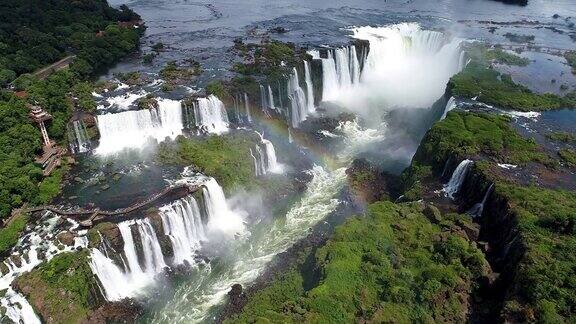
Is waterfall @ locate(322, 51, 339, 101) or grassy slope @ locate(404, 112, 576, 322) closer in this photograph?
grassy slope @ locate(404, 112, 576, 322)

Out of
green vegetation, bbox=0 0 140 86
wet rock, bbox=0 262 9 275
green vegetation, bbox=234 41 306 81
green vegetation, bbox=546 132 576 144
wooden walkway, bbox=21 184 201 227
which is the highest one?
green vegetation, bbox=0 0 140 86

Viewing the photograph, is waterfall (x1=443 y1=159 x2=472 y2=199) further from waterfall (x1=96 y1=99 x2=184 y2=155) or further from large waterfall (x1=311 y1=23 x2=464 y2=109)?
waterfall (x1=96 y1=99 x2=184 y2=155)

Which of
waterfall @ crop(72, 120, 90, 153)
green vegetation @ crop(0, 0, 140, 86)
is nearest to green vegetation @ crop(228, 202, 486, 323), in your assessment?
waterfall @ crop(72, 120, 90, 153)

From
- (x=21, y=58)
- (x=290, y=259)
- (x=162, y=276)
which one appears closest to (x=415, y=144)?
(x=290, y=259)

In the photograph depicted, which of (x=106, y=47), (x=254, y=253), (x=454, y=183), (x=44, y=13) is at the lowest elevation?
(x=254, y=253)

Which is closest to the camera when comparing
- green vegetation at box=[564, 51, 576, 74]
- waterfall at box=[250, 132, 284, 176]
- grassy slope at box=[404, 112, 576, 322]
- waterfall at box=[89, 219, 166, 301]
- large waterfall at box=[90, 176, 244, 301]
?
grassy slope at box=[404, 112, 576, 322]

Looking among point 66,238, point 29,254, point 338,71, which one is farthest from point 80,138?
point 338,71

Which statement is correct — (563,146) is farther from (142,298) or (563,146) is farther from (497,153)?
(142,298)
